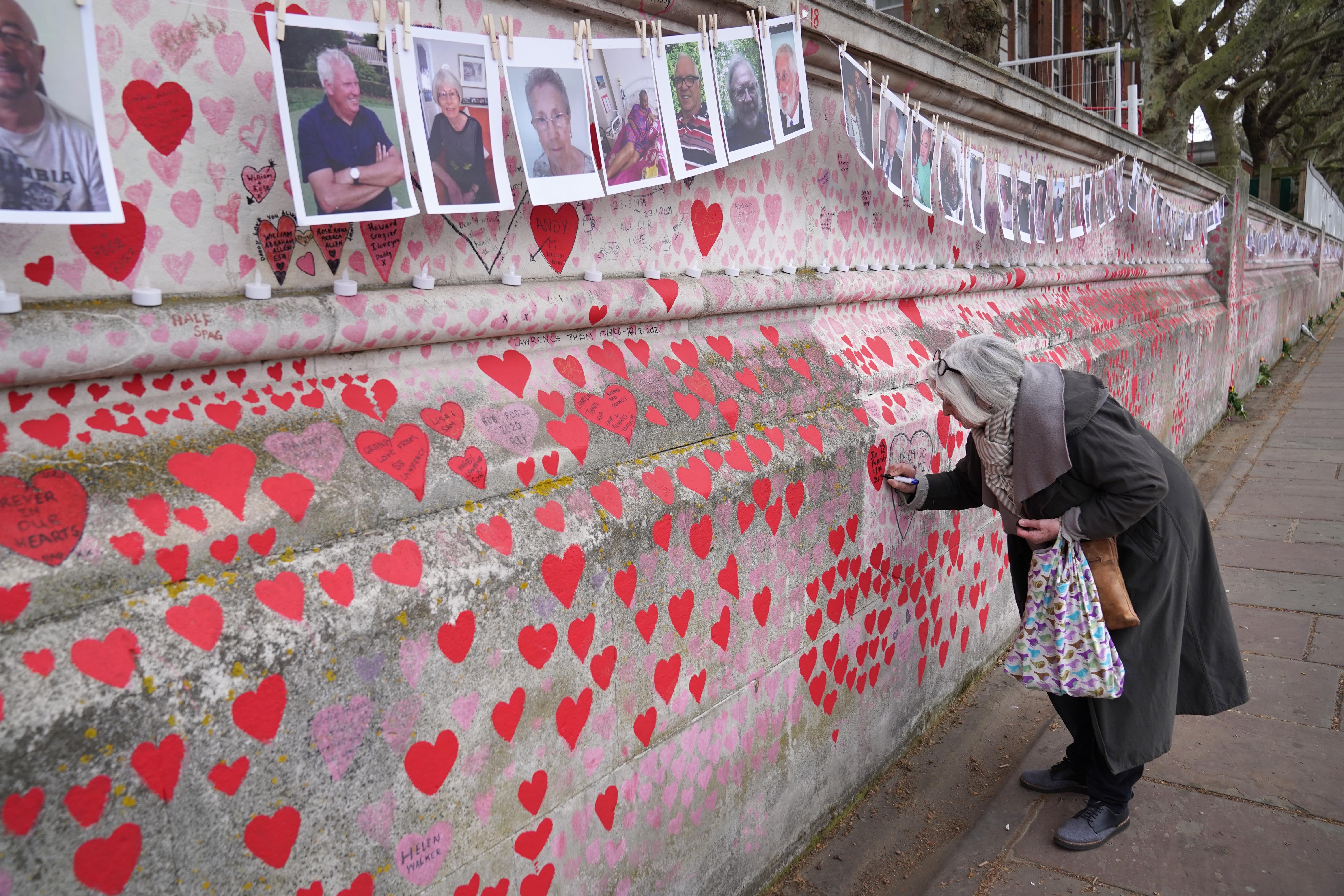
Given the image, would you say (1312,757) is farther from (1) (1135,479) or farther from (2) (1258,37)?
(2) (1258,37)

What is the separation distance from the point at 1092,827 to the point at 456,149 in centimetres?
286

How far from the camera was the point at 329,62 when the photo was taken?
1710 millimetres

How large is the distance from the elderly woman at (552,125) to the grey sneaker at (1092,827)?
8.50ft

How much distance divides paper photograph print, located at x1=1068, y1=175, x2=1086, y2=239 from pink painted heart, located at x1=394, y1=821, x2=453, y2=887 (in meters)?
5.35

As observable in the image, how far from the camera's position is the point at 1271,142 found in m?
36.7

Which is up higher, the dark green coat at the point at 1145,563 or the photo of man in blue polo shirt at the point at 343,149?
the photo of man in blue polo shirt at the point at 343,149

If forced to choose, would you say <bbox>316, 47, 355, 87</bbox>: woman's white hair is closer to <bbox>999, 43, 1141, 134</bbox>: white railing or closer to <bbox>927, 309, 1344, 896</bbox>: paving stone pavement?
<bbox>927, 309, 1344, 896</bbox>: paving stone pavement

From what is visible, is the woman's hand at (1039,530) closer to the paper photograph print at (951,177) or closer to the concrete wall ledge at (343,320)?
the concrete wall ledge at (343,320)

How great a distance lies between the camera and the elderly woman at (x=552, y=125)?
213 cm

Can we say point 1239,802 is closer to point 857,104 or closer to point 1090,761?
point 1090,761

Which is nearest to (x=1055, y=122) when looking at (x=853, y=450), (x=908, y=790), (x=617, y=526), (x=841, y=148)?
(x=841, y=148)

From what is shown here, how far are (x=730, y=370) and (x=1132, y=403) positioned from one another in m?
4.71

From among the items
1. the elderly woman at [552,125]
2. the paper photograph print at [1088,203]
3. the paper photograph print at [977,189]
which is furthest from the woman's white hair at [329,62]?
the paper photograph print at [1088,203]

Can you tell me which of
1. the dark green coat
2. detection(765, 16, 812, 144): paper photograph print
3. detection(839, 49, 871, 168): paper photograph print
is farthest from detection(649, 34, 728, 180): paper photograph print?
the dark green coat
